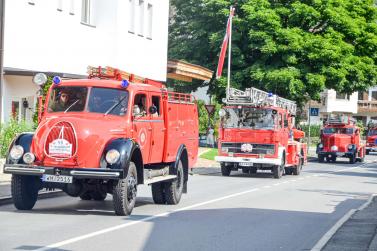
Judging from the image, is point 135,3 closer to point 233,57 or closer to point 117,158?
point 233,57

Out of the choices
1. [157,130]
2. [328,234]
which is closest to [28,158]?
[157,130]

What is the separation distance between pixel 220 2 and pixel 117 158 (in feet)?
123

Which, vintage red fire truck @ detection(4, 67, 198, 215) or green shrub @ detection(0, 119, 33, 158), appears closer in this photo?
vintage red fire truck @ detection(4, 67, 198, 215)

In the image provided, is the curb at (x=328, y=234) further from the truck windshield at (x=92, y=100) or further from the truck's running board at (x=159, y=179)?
the truck windshield at (x=92, y=100)

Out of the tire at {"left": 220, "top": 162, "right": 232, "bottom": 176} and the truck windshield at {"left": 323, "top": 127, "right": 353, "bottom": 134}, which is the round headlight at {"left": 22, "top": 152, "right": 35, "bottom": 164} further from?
the truck windshield at {"left": 323, "top": 127, "right": 353, "bottom": 134}

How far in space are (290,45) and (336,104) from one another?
52448 mm

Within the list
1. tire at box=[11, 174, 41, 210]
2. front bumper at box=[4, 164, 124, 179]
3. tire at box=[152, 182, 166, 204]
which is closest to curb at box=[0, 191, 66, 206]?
tire at box=[11, 174, 41, 210]

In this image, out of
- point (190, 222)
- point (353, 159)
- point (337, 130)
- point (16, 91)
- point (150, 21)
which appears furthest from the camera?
point (337, 130)

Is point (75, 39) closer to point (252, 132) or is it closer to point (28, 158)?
point (252, 132)

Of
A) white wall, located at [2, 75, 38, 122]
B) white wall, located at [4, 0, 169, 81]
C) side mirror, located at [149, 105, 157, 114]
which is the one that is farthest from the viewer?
white wall, located at [2, 75, 38, 122]

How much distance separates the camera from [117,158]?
1545 centimetres

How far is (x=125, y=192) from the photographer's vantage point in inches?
616

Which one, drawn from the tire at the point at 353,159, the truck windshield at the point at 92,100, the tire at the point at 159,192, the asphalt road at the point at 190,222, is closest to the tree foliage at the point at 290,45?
the tire at the point at 353,159

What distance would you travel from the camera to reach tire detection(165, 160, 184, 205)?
61.5ft
